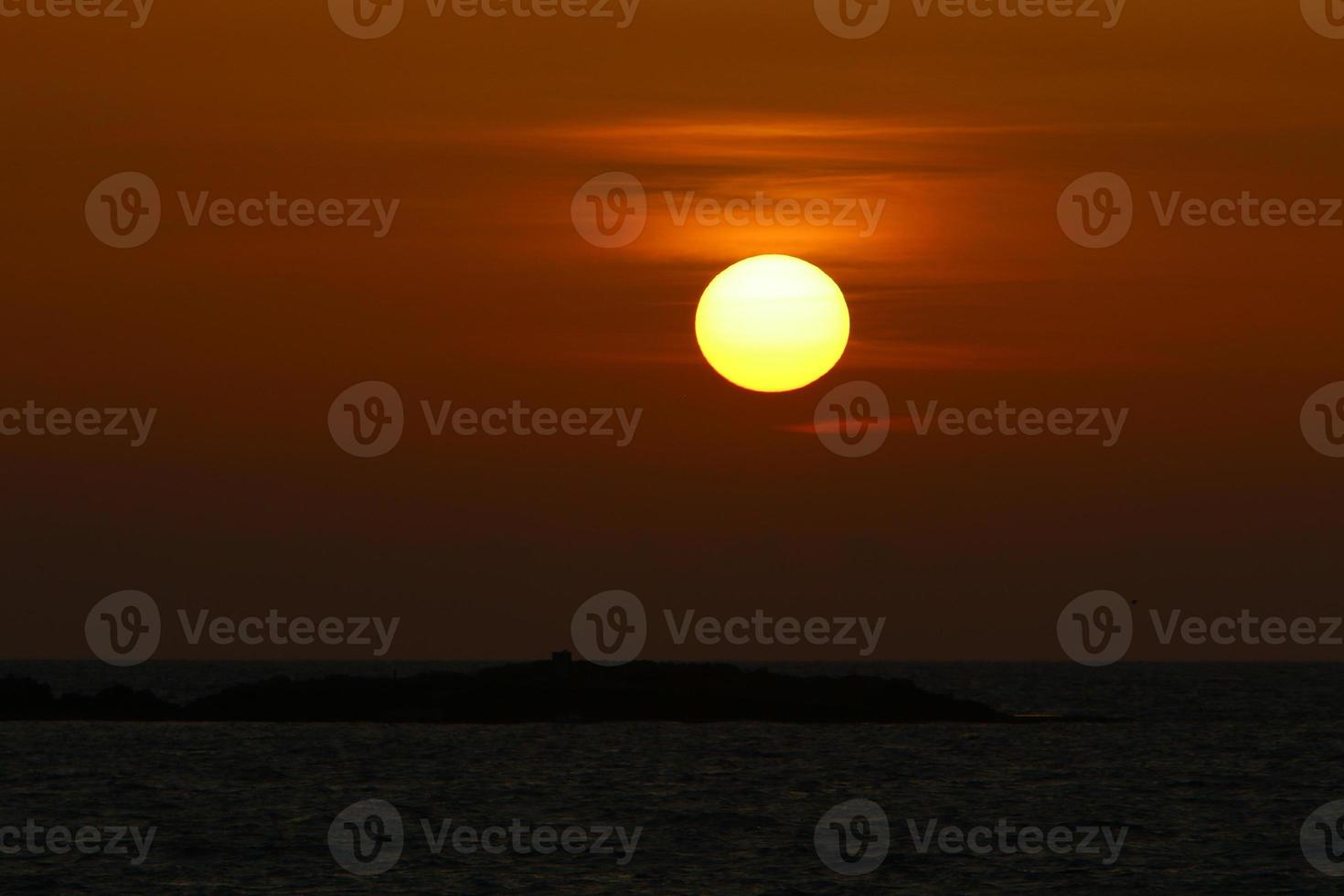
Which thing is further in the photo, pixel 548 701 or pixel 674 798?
pixel 548 701

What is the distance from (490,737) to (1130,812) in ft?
165

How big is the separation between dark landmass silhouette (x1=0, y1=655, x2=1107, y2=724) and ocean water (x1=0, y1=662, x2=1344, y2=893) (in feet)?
14.3

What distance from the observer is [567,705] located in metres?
129

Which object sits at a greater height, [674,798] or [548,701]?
[548,701]

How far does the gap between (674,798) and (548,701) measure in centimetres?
5313

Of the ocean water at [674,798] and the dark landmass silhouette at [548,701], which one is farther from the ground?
the dark landmass silhouette at [548,701]

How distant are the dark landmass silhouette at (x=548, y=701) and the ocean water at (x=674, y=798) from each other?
4356mm

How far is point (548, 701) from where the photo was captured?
5113 inches

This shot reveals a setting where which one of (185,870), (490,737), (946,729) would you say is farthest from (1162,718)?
(185,870)

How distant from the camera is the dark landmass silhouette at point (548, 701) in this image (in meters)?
129

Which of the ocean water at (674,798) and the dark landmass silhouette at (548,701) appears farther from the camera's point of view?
the dark landmass silhouette at (548,701)

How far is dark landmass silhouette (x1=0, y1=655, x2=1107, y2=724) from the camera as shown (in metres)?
129

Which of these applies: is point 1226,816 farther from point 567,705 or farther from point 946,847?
point 567,705

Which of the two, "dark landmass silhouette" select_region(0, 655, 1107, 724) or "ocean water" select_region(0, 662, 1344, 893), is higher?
"dark landmass silhouette" select_region(0, 655, 1107, 724)
